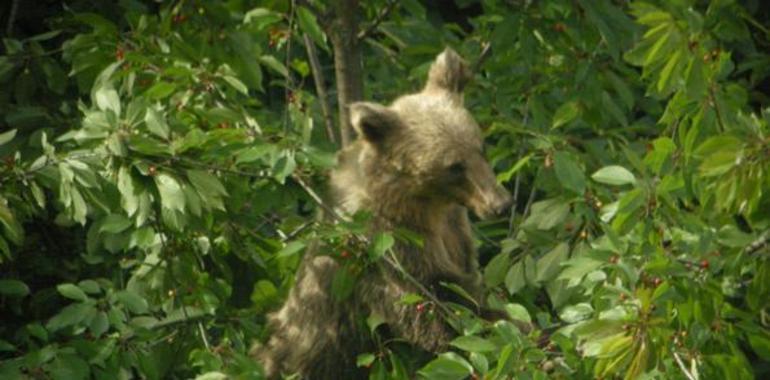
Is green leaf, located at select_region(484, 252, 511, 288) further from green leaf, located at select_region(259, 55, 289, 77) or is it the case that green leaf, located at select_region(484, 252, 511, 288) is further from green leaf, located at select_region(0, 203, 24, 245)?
green leaf, located at select_region(0, 203, 24, 245)

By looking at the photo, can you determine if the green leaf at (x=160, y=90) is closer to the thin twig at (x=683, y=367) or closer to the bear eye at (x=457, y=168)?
the bear eye at (x=457, y=168)

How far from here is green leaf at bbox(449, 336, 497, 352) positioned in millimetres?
4723

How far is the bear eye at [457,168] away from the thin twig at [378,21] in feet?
2.50

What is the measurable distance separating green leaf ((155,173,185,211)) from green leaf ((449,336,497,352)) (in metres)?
1.01

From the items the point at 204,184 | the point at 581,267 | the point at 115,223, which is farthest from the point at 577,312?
the point at 115,223

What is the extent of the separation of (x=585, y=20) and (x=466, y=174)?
0.82m

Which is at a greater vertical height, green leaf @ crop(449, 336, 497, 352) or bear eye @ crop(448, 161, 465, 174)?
green leaf @ crop(449, 336, 497, 352)

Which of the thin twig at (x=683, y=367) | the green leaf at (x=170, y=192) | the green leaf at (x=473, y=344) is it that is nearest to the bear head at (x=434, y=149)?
the green leaf at (x=170, y=192)

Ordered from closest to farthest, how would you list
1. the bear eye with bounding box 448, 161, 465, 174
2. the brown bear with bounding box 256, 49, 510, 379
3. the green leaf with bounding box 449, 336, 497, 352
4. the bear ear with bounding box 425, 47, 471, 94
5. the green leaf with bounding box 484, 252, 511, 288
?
1. the green leaf with bounding box 449, 336, 497, 352
2. the green leaf with bounding box 484, 252, 511, 288
3. the brown bear with bounding box 256, 49, 510, 379
4. the bear eye with bounding box 448, 161, 465, 174
5. the bear ear with bounding box 425, 47, 471, 94

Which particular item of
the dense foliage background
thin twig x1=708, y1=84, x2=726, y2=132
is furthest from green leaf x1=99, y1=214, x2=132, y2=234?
thin twig x1=708, y1=84, x2=726, y2=132

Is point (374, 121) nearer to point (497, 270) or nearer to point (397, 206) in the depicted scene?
point (397, 206)

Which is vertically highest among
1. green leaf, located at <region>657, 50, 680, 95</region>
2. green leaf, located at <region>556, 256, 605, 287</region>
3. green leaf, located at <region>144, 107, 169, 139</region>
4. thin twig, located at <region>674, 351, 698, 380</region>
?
green leaf, located at <region>657, 50, 680, 95</region>

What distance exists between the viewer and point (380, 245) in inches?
204

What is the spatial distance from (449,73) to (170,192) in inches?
76.1
